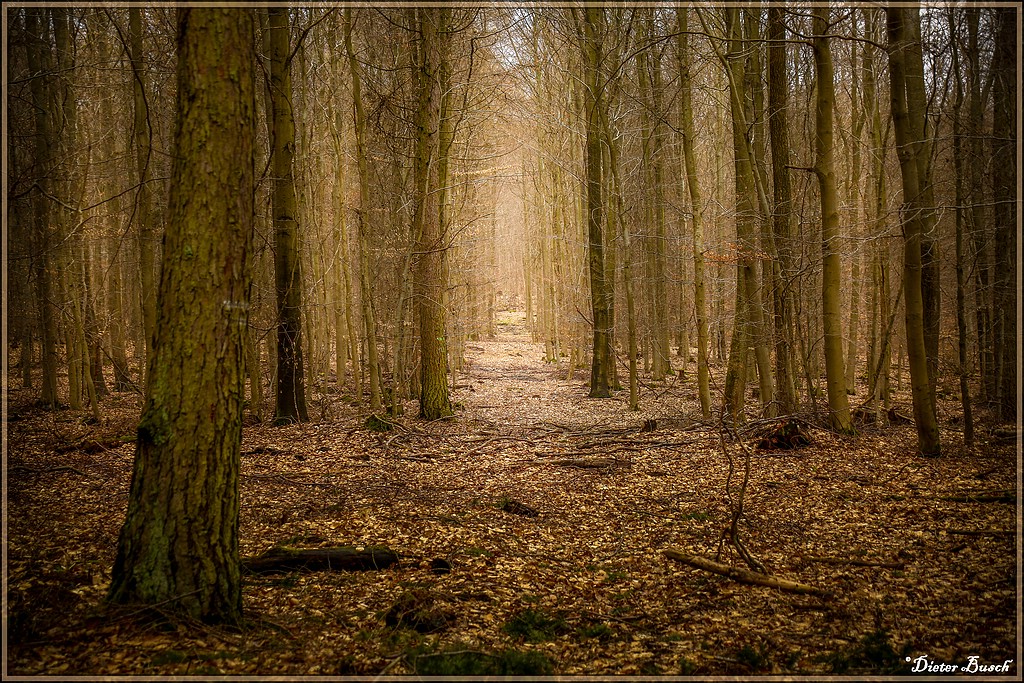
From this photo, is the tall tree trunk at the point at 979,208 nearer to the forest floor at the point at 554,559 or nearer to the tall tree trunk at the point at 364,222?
the forest floor at the point at 554,559

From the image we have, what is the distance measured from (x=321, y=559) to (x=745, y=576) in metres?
3.17

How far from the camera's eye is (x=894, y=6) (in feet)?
22.4

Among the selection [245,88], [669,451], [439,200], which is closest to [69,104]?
[439,200]

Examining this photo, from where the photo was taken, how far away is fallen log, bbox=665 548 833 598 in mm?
4039

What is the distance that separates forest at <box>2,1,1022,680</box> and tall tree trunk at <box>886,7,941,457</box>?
4cm

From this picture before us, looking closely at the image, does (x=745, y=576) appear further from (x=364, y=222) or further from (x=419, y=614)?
(x=364, y=222)

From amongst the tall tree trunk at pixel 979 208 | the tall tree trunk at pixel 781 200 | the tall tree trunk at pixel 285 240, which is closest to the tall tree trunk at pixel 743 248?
the tall tree trunk at pixel 781 200

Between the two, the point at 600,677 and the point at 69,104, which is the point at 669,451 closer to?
the point at 600,677

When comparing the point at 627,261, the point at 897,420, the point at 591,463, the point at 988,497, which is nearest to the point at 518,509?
the point at 591,463

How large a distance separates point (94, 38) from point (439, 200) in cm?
772

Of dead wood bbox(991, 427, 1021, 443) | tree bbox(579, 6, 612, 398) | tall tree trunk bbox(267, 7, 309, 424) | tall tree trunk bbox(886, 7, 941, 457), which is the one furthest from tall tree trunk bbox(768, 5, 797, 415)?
tall tree trunk bbox(267, 7, 309, 424)

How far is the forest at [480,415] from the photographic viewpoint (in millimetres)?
3152

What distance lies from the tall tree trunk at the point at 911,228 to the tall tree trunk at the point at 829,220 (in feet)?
2.64

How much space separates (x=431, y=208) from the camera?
10.7 metres
